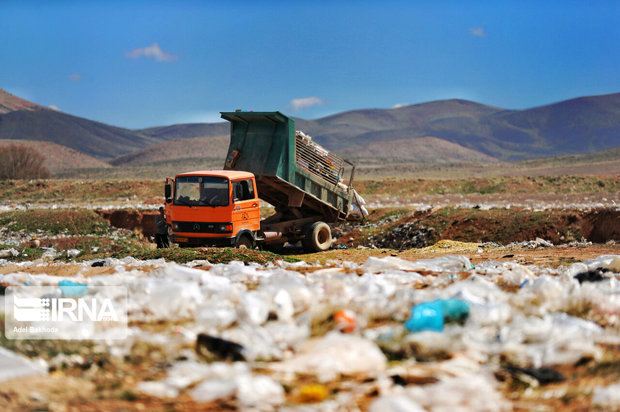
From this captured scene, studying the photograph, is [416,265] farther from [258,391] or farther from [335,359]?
[258,391]

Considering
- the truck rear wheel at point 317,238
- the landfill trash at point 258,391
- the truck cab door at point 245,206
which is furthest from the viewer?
the truck rear wheel at point 317,238

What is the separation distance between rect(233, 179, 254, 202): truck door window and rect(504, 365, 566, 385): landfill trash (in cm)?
799

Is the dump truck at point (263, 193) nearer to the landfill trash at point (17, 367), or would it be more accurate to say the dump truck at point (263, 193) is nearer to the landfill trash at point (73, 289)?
the landfill trash at point (73, 289)

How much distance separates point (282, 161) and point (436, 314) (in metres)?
8.23

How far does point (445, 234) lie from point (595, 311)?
10556 mm

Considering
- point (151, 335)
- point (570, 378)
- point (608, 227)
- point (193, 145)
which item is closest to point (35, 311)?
point (151, 335)

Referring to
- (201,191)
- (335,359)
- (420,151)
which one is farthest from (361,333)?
(420,151)

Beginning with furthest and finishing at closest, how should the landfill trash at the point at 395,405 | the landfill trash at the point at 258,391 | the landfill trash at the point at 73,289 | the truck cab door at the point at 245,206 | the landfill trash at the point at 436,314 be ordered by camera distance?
the truck cab door at the point at 245,206 → the landfill trash at the point at 73,289 → the landfill trash at the point at 436,314 → the landfill trash at the point at 258,391 → the landfill trash at the point at 395,405

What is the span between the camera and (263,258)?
918cm

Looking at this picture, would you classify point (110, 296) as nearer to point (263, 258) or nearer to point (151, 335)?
point (151, 335)

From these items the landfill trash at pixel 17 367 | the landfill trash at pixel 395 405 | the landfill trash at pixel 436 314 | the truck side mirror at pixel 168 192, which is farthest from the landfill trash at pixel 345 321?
the truck side mirror at pixel 168 192

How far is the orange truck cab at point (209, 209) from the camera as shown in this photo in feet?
35.3

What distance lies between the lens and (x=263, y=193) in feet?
42.5

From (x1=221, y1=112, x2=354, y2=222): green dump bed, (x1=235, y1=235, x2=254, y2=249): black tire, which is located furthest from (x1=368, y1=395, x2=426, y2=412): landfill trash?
(x1=221, y1=112, x2=354, y2=222): green dump bed
